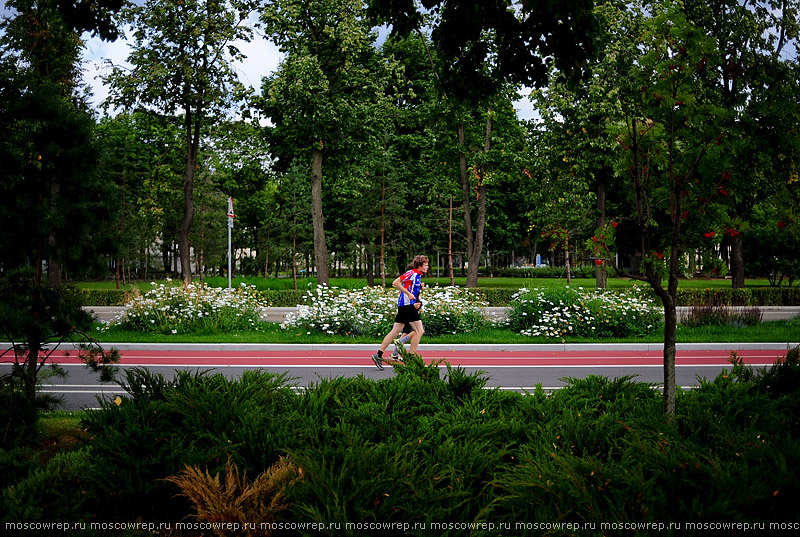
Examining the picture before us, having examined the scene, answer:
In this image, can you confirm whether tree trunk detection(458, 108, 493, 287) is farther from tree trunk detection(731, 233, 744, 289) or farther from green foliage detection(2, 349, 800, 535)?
green foliage detection(2, 349, 800, 535)

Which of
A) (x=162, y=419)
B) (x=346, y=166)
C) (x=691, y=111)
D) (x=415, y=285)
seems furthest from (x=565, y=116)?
(x=162, y=419)

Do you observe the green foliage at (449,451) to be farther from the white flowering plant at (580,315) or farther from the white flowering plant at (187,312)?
the white flowering plant at (187,312)

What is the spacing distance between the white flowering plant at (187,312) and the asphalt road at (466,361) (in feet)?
6.48

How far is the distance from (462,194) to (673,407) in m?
31.3

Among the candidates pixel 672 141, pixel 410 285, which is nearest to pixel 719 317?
pixel 410 285

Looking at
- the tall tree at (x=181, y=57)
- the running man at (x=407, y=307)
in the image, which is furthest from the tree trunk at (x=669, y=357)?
the tall tree at (x=181, y=57)

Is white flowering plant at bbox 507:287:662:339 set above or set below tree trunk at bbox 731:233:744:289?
below

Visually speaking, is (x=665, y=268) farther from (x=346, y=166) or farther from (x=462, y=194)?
(x=462, y=194)

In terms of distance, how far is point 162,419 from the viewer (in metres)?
4.11

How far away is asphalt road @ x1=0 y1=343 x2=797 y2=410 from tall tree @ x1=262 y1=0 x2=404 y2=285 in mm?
14315

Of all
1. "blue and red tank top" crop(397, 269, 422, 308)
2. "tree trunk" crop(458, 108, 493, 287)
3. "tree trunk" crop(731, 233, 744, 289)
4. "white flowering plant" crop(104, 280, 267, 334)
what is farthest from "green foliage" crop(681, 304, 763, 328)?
"tree trunk" crop(458, 108, 493, 287)

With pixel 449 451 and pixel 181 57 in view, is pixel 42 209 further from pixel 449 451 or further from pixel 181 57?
pixel 181 57

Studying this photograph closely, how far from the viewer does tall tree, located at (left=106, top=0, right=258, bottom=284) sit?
2409 centimetres

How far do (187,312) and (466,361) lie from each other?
8262 mm
